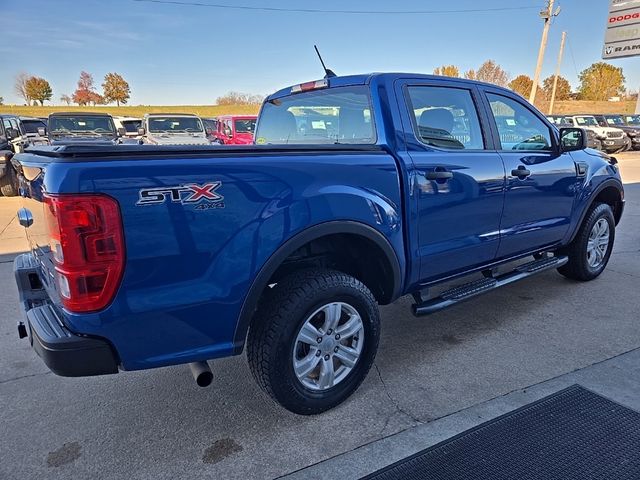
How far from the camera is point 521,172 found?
11.5 feet

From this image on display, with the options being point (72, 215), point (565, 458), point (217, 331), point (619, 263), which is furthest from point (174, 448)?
point (619, 263)

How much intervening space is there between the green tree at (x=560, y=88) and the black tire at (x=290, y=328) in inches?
3224

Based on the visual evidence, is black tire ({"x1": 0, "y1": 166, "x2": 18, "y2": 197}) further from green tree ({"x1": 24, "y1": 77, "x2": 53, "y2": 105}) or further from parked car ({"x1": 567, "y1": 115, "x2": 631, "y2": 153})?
green tree ({"x1": 24, "y1": 77, "x2": 53, "y2": 105})

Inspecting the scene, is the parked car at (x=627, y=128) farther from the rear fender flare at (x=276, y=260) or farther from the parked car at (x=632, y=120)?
the rear fender flare at (x=276, y=260)

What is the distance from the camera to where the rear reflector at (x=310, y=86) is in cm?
338

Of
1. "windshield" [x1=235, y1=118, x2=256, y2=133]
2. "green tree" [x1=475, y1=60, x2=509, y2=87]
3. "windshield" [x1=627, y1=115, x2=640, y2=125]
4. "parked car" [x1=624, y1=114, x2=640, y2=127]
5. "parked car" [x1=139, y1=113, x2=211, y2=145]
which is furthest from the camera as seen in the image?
"green tree" [x1=475, y1=60, x2=509, y2=87]

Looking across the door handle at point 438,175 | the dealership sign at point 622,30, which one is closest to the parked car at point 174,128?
the door handle at point 438,175

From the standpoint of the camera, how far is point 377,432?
244cm

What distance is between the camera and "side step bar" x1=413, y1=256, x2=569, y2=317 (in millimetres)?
3082

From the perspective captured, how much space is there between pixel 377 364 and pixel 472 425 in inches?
33.1

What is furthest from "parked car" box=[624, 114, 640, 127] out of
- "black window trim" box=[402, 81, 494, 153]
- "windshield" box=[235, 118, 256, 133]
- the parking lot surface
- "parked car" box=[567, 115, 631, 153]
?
"black window trim" box=[402, 81, 494, 153]

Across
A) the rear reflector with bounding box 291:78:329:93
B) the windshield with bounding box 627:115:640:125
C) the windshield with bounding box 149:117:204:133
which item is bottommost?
the windshield with bounding box 627:115:640:125

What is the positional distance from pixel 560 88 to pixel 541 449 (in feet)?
293

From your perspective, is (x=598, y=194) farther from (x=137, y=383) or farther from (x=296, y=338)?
(x=137, y=383)
